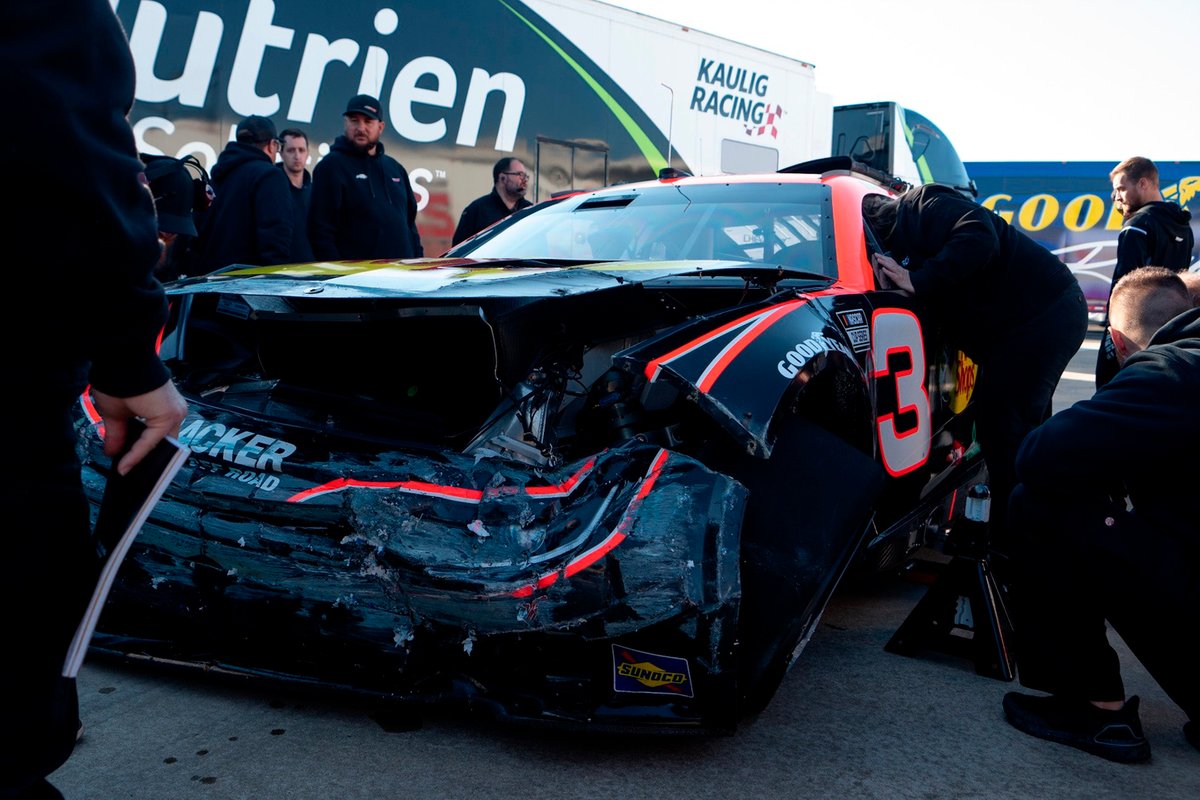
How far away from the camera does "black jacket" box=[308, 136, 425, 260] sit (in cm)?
517

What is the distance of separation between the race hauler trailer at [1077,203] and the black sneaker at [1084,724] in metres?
16.9

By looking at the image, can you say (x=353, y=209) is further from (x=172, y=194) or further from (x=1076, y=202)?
(x=1076, y=202)

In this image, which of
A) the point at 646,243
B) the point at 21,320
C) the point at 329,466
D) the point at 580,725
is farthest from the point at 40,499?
the point at 646,243

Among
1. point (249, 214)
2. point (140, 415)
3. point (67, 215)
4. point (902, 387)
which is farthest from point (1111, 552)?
point (249, 214)

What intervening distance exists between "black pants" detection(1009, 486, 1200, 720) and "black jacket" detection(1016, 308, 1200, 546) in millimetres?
56

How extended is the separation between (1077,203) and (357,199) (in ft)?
54.2

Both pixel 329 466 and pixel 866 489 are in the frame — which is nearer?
pixel 329 466

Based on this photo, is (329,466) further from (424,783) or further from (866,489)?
(866,489)

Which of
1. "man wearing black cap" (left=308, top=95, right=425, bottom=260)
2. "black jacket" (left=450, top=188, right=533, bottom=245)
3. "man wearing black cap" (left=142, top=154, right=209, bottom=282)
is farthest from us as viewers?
"black jacket" (left=450, top=188, right=533, bottom=245)

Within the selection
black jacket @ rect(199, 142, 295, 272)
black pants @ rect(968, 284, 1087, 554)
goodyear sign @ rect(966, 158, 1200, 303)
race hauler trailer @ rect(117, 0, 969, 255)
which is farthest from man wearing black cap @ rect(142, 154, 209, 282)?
goodyear sign @ rect(966, 158, 1200, 303)

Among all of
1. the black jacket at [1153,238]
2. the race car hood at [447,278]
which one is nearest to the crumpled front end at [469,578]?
the race car hood at [447,278]

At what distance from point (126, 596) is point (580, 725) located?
1082 millimetres

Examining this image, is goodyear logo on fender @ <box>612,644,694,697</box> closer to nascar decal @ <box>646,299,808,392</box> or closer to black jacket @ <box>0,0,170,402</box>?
nascar decal @ <box>646,299,808,392</box>

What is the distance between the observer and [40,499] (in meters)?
1.21
